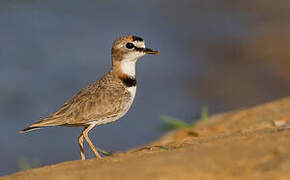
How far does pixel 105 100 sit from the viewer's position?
594 cm

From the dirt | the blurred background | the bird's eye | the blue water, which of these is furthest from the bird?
the blue water

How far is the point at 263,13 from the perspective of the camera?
17375mm

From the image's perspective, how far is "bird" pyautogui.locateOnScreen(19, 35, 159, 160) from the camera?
18.9 feet

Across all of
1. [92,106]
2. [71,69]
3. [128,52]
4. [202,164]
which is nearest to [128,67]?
[128,52]

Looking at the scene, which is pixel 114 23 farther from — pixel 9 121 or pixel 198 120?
pixel 198 120

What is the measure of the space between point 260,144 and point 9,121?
790 cm

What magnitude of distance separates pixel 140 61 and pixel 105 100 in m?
7.98

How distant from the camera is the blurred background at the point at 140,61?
35.9 feet

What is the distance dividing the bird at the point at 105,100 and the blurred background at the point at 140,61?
299cm

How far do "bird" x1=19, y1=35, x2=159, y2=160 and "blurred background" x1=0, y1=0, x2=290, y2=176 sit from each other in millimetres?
2987

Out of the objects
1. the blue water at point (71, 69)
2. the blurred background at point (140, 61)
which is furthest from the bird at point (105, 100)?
the blue water at point (71, 69)

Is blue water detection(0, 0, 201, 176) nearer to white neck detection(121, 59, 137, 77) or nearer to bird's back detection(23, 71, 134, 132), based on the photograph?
white neck detection(121, 59, 137, 77)

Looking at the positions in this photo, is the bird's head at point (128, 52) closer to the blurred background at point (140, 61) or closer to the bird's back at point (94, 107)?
the bird's back at point (94, 107)

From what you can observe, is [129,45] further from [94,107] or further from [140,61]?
[140,61]
